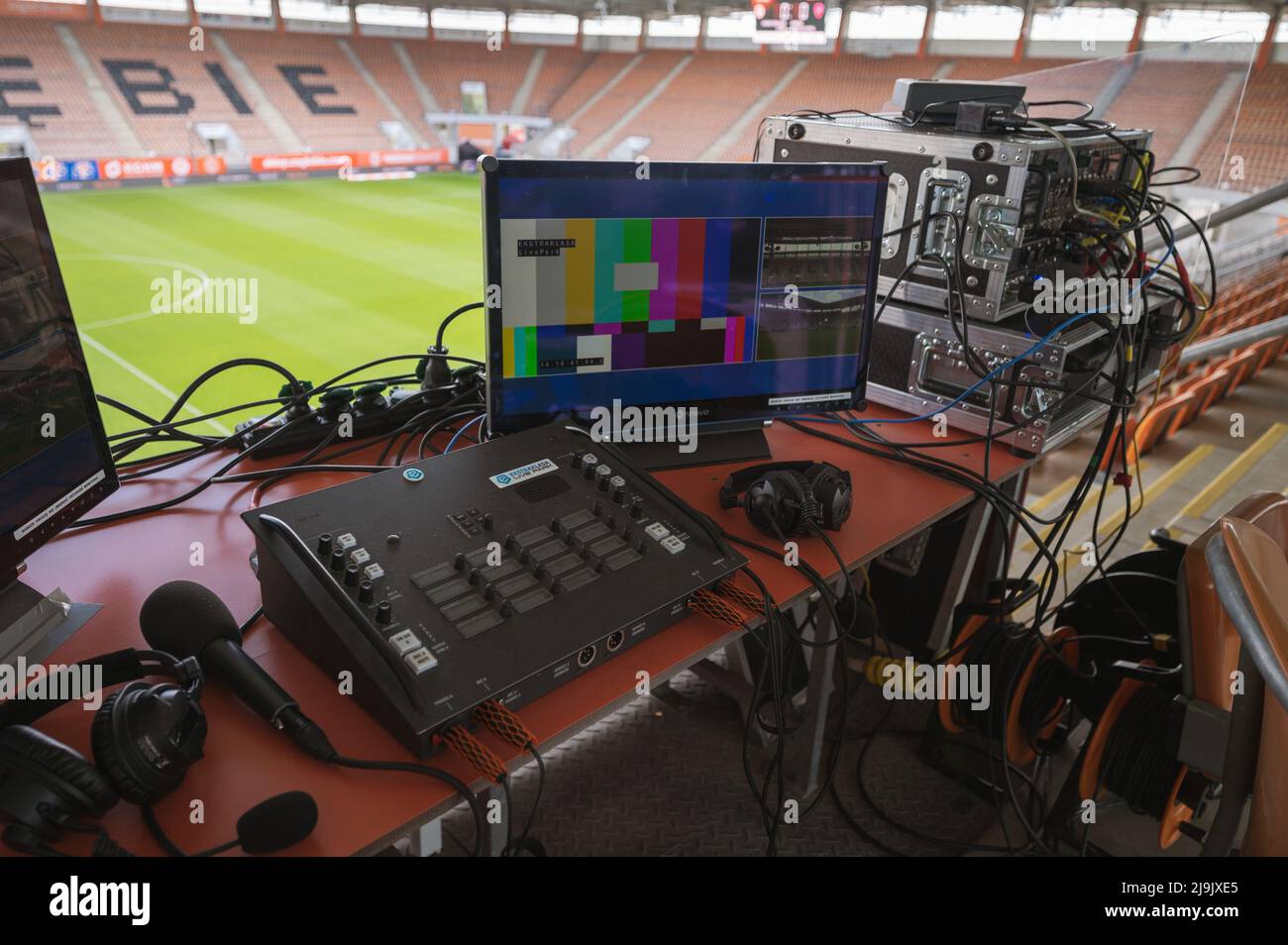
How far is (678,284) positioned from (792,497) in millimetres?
422

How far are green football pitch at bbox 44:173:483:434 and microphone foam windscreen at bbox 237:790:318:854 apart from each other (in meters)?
4.89

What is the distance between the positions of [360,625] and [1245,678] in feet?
3.69

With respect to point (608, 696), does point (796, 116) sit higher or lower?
higher

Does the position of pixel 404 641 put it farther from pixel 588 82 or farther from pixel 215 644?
pixel 588 82

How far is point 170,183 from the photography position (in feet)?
47.1

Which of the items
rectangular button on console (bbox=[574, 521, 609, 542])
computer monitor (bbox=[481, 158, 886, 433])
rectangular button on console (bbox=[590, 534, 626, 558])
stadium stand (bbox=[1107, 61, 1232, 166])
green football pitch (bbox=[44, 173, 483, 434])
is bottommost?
green football pitch (bbox=[44, 173, 483, 434])

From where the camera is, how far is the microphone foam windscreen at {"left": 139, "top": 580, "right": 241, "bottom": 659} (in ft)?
2.97

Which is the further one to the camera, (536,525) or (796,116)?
(796,116)

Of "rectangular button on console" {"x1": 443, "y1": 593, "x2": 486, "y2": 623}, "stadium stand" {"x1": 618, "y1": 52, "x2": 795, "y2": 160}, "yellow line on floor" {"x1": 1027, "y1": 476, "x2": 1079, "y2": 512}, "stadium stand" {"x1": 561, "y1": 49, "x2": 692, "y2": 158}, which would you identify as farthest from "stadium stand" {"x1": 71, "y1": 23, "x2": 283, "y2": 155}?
"rectangular button on console" {"x1": 443, "y1": 593, "x2": 486, "y2": 623}

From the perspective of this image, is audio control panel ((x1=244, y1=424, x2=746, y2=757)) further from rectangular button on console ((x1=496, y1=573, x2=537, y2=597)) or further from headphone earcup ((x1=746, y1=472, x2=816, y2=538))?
headphone earcup ((x1=746, y1=472, x2=816, y2=538))

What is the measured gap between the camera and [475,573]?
37.0 inches

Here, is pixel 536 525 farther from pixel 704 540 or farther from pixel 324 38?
pixel 324 38

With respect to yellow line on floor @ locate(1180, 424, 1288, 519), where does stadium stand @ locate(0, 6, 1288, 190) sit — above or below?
above
